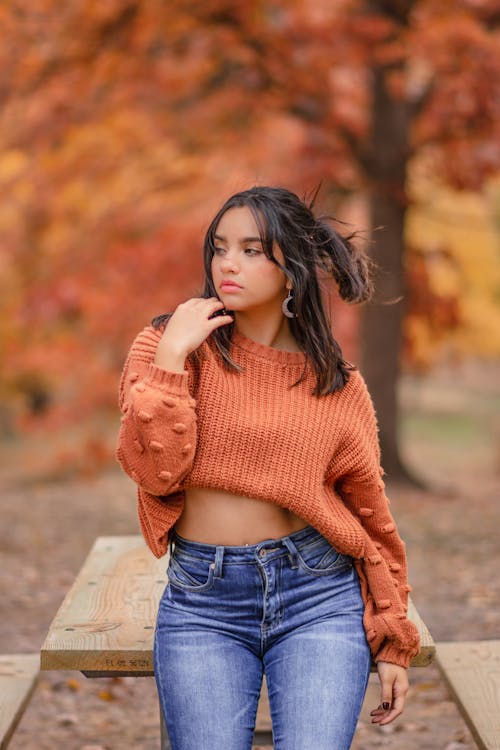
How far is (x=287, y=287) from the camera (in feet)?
9.07

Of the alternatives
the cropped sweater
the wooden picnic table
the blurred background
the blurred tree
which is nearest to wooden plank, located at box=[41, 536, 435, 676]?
the wooden picnic table

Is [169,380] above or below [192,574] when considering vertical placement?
above

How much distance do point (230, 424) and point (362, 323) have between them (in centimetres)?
763

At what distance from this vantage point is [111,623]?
2.90m

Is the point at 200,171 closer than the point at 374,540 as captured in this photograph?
No

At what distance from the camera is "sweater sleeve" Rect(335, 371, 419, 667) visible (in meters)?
2.61

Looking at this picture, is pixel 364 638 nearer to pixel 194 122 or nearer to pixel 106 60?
pixel 106 60

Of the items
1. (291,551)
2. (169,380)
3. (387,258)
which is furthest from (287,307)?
(387,258)

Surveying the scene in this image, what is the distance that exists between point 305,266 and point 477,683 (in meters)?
1.39

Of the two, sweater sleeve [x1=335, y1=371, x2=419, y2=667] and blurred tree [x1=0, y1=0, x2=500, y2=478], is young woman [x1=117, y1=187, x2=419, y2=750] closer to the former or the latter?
sweater sleeve [x1=335, y1=371, x2=419, y2=667]

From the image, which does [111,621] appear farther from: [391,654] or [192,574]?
[391,654]

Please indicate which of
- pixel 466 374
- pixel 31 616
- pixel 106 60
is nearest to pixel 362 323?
pixel 106 60

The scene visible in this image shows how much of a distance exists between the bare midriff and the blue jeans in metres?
0.03

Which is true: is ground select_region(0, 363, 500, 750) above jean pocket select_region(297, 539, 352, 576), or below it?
below
